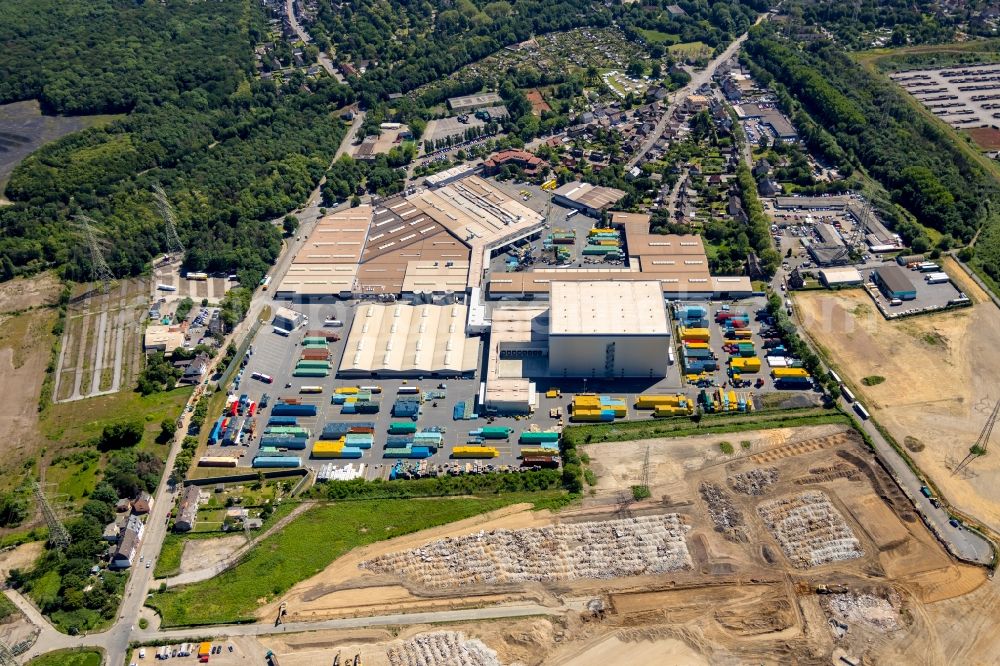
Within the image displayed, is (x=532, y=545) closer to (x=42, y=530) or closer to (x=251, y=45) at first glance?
(x=42, y=530)

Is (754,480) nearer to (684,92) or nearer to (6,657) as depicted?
(6,657)

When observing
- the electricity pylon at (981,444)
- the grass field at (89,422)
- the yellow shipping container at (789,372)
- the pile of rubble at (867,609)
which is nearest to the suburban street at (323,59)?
the grass field at (89,422)

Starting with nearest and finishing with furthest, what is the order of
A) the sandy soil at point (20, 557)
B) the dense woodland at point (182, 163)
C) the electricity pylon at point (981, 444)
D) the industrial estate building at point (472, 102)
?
1. the sandy soil at point (20, 557)
2. the electricity pylon at point (981, 444)
3. the dense woodland at point (182, 163)
4. the industrial estate building at point (472, 102)

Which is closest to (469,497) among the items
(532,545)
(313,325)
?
(532,545)

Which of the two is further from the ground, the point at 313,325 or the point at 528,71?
the point at 528,71

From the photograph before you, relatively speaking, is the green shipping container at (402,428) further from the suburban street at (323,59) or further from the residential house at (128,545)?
the suburban street at (323,59)

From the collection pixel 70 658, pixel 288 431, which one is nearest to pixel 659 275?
pixel 288 431
